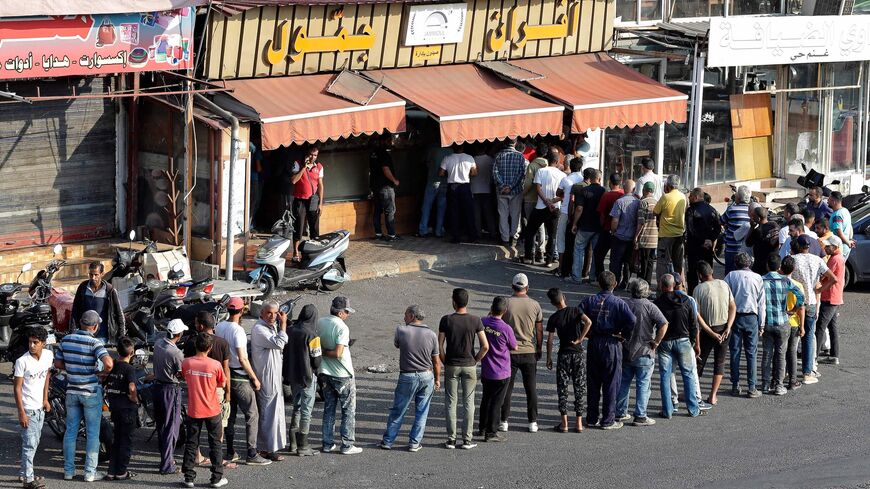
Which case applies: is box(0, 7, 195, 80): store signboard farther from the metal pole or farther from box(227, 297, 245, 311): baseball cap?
box(227, 297, 245, 311): baseball cap

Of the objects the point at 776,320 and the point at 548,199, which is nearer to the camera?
the point at 776,320

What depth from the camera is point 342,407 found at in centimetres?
1247

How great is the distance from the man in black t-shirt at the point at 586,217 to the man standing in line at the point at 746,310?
167 inches

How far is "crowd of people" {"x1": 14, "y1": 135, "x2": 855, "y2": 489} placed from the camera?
11578 mm

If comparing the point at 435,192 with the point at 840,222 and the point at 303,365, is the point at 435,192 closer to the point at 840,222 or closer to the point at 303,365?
the point at 840,222

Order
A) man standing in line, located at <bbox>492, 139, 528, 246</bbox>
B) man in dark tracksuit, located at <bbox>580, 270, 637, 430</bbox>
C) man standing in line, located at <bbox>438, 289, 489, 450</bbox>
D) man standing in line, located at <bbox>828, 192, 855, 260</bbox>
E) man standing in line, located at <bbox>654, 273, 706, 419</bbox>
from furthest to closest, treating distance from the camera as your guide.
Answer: man standing in line, located at <bbox>492, 139, 528, 246</bbox> < man standing in line, located at <bbox>828, 192, 855, 260</bbox> < man standing in line, located at <bbox>654, 273, 706, 419</bbox> < man in dark tracksuit, located at <bbox>580, 270, 637, 430</bbox> < man standing in line, located at <bbox>438, 289, 489, 450</bbox>

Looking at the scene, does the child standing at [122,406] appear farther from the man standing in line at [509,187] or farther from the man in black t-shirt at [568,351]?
the man standing in line at [509,187]

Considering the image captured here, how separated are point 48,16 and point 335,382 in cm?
621

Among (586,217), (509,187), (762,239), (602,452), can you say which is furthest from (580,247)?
(602,452)

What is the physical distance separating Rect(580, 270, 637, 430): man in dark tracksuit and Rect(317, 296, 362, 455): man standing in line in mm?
2345

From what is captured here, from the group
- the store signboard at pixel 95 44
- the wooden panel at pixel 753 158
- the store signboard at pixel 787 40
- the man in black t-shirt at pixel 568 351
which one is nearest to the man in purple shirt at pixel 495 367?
the man in black t-shirt at pixel 568 351

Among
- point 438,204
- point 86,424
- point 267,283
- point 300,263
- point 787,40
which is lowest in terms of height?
point 86,424

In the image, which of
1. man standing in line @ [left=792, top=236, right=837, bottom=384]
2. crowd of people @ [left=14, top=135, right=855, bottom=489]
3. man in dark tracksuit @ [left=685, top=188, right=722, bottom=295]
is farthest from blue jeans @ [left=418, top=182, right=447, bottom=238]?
man standing in line @ [left=792, top=236, right=837, bottom=384]

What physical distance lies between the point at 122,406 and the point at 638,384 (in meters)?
4.89
